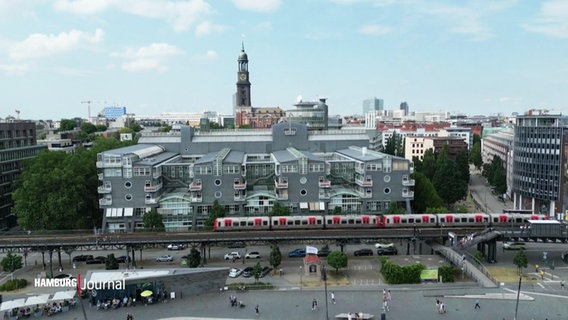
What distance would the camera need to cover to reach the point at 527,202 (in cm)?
8912

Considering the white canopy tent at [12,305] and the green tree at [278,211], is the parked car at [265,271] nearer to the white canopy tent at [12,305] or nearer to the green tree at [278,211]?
the green tree at [278,211]

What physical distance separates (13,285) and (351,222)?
133 ft

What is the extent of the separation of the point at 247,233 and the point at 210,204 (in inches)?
497

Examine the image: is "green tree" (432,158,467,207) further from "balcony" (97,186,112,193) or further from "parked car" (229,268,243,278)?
"balcony" (97,186,112,193)

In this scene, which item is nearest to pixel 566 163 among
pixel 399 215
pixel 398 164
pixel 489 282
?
pixel 398 164

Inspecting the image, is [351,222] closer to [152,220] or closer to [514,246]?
[514,246]

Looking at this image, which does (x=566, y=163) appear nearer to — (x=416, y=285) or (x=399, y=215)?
(x=399, y=215)

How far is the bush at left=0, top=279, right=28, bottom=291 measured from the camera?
159 ft

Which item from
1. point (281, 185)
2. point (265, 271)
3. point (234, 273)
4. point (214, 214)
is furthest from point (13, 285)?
point (281, 185)

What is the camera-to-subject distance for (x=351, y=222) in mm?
63656

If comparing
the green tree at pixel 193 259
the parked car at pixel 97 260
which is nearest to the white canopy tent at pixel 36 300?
the green tree at pixel 193 259

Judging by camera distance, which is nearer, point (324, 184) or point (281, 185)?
point (281, 185)

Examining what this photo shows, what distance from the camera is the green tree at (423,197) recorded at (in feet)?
249

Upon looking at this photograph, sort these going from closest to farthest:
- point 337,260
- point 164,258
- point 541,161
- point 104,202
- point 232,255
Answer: point 337,260
point 164,258
point 232,255
point 104,202
point 541,161
